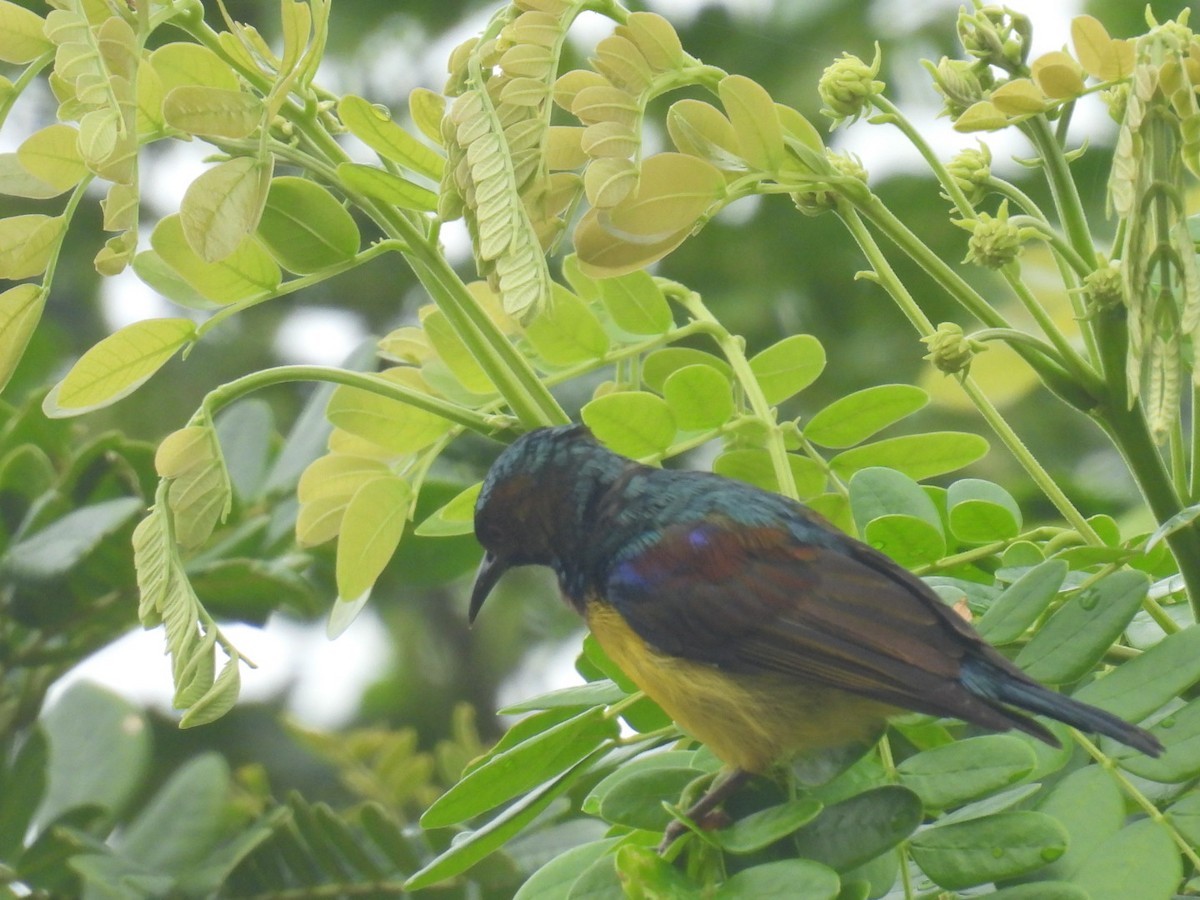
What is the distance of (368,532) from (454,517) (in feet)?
1.08

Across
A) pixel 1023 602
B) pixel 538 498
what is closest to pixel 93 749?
pixel 538 498

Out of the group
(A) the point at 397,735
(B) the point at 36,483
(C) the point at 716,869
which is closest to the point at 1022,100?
(C) the point at 716,869

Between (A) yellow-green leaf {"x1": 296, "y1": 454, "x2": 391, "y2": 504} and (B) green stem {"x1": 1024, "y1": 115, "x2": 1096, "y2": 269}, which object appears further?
(A) yellow-green leaf {"x1": 296, "y1": 454, "x2": 391, "y2": 504}

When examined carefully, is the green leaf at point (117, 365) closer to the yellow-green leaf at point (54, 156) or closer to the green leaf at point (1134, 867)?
the yellow-green leaf at point (54, 156)

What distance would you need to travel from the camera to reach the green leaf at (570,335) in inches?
82.9

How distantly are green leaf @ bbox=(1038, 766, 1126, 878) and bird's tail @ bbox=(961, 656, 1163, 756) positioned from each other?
0.05m

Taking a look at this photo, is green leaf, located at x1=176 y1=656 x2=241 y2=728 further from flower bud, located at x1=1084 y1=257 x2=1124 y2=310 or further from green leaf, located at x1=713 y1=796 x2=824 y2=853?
flower bud, located at x1=1084 y1=257 x2=1124 y2=310

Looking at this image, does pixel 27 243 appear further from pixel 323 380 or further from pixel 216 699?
pixel 216 699

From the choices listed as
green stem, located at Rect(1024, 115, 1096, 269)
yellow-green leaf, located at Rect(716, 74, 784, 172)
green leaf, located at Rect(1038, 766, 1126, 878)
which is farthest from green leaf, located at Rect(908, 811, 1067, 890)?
yellow-green leaf, located at Rect(716, 74, 784, 172)

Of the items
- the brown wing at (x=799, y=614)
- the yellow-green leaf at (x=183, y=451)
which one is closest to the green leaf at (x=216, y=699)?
the yellow-green leaf at (x=183, y=451)

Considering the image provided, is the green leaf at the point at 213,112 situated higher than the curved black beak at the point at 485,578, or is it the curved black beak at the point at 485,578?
the green leaf at the point at 213,112

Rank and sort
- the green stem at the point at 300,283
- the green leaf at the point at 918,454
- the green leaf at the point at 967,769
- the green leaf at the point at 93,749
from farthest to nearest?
the green leaf at the point at 93,749 → the green leaf at the point at 918,454 → the green stem at the point at 300,283 → the green leaf at the point at 967,769

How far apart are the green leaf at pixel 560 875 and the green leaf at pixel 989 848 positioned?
36cm

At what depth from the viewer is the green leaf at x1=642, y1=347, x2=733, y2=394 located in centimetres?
219
